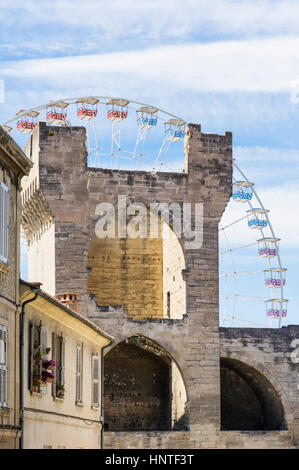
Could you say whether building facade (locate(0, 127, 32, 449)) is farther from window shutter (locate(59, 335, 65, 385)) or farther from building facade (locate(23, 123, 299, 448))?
building facade (locate(23, 123, 299, 448))

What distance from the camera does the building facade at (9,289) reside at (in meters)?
20.7

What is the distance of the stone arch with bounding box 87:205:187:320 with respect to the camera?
52.1m

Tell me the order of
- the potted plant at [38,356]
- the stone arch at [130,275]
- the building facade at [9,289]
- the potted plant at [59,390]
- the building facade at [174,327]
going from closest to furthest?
the building facade at [9,289]
the potted plant at [38,356]
the potted plant at [59,390]
the building facade at [174,327]
the stone arch at [130,275]

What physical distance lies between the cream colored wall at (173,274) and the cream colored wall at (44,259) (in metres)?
5.46

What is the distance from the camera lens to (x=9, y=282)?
21250 mm

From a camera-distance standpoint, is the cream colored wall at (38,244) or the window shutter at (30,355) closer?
the window shutter at (30,355)

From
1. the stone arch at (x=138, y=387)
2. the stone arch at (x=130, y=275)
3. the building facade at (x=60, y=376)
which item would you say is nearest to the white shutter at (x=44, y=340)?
the building facade at (x=60, y=376)

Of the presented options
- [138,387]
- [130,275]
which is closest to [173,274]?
[130,275]

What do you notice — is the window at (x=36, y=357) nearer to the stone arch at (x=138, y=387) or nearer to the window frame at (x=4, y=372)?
the window frame at (x=4, y=372)

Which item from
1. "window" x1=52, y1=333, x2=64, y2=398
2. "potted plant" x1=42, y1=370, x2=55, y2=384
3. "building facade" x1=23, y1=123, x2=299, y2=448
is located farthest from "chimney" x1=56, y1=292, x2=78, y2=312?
"potted plant" x1=42, y1=370, x2=55, y2=384

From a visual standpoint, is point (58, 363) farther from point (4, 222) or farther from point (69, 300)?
point (69, 300)

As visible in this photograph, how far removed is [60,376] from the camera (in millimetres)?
25938

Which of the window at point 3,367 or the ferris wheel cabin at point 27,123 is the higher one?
the ferris wheel cabin at point 27,123

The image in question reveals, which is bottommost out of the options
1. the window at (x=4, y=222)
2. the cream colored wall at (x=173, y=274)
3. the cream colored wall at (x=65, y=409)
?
the cream colored wall at (x=65, y=409)
